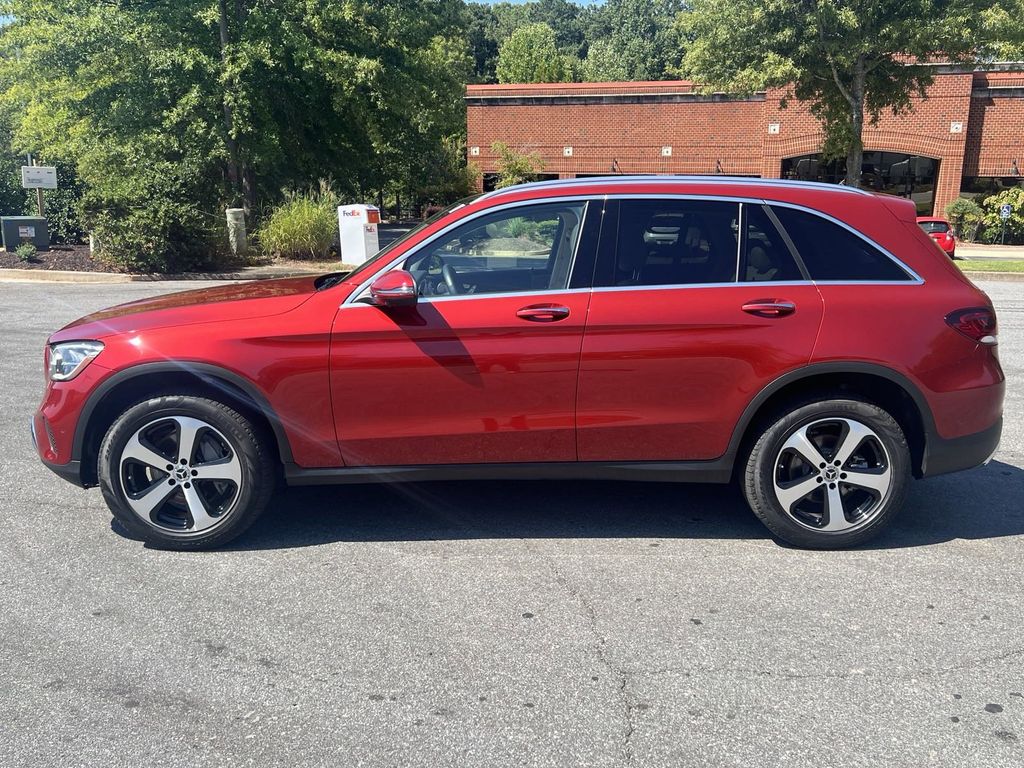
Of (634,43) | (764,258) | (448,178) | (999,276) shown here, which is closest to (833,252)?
(764,258)

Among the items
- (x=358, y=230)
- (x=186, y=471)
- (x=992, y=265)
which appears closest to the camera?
(x=186, y=471)

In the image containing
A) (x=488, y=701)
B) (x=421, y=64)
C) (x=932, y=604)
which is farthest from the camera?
(x=421, y=64)

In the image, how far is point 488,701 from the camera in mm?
2965

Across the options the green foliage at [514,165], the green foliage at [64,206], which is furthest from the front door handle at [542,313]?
the green foliage at [514,165]

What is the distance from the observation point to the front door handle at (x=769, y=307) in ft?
13.3

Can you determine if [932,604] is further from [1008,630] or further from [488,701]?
[488,701]

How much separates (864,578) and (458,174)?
116ft

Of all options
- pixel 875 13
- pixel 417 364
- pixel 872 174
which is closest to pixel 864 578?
pixel 417 364

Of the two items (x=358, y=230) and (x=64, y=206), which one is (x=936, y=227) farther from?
(x=64, y=206)

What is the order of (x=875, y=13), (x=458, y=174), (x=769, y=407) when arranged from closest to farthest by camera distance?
(x=769, y=407) → (x=875, y=13) → (x=458, y=174)

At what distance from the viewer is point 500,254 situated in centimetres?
441

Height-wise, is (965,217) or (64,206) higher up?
(64,206)

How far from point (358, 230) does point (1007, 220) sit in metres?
23.5

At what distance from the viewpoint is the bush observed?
1972cm
